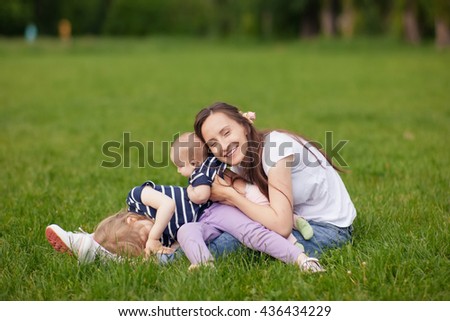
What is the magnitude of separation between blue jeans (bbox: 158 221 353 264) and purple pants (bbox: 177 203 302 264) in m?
0.04

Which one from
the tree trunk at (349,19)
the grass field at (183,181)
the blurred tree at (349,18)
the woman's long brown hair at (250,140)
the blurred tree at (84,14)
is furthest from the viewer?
the blurred tree at (84,14)

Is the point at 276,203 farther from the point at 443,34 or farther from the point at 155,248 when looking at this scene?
the point at 443,34

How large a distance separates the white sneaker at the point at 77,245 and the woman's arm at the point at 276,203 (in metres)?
0.77

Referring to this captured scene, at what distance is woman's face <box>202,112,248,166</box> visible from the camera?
335 cm

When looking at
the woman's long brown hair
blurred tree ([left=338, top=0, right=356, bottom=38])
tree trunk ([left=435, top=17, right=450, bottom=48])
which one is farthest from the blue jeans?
blurred tree ([left=338, top=0, right=356, bottom=38])

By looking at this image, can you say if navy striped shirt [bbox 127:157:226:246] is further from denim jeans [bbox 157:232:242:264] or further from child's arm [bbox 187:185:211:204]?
denim jeans [bbox 157:232:242:264]

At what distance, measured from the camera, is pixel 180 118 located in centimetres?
946

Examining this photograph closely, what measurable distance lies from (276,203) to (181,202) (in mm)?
585

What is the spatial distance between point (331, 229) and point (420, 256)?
1.73ft

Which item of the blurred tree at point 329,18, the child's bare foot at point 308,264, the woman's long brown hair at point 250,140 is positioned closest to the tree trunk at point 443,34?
the blurred tree at point 329,18

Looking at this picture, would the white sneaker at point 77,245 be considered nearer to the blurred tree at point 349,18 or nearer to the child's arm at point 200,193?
the child's arm at point 200,193

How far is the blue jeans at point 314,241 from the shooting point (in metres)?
3.29

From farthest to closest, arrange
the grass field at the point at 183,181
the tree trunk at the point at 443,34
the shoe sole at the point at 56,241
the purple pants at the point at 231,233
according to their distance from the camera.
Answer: the tree trunk at the point at 443,34, the shoe sole at the point at 56,241, the purple pants at the point at 231,233, the grass field at the point at 183,181

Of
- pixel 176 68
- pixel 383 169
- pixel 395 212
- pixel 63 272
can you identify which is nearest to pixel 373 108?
pixel 383 169
